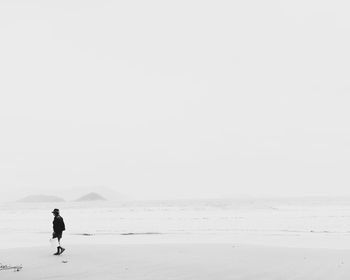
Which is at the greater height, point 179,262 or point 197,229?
point 179,262

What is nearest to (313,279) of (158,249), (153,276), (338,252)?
(153,276)

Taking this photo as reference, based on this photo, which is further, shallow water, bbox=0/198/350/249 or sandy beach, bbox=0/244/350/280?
shallow water, bbox=0/198/350/249

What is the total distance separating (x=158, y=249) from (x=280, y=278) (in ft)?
26.4

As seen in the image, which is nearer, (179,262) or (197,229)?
(179,262)

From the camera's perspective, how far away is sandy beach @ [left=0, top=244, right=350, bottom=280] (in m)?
12.9

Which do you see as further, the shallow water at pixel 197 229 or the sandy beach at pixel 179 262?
the shallow water at pixel 197 229

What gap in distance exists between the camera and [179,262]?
15211mm

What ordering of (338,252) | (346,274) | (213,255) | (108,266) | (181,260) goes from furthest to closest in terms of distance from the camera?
(338,252) → (213,255) → (181,260) → (108,266) → (346,274)

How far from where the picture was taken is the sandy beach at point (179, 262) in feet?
42.2

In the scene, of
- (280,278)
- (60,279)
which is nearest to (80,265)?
(60,279)

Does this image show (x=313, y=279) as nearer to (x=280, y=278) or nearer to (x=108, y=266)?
(x=280, y=278)

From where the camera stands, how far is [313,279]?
12.2 m

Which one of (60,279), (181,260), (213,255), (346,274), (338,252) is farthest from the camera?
(338,252)

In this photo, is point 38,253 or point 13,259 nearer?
point 13,259
